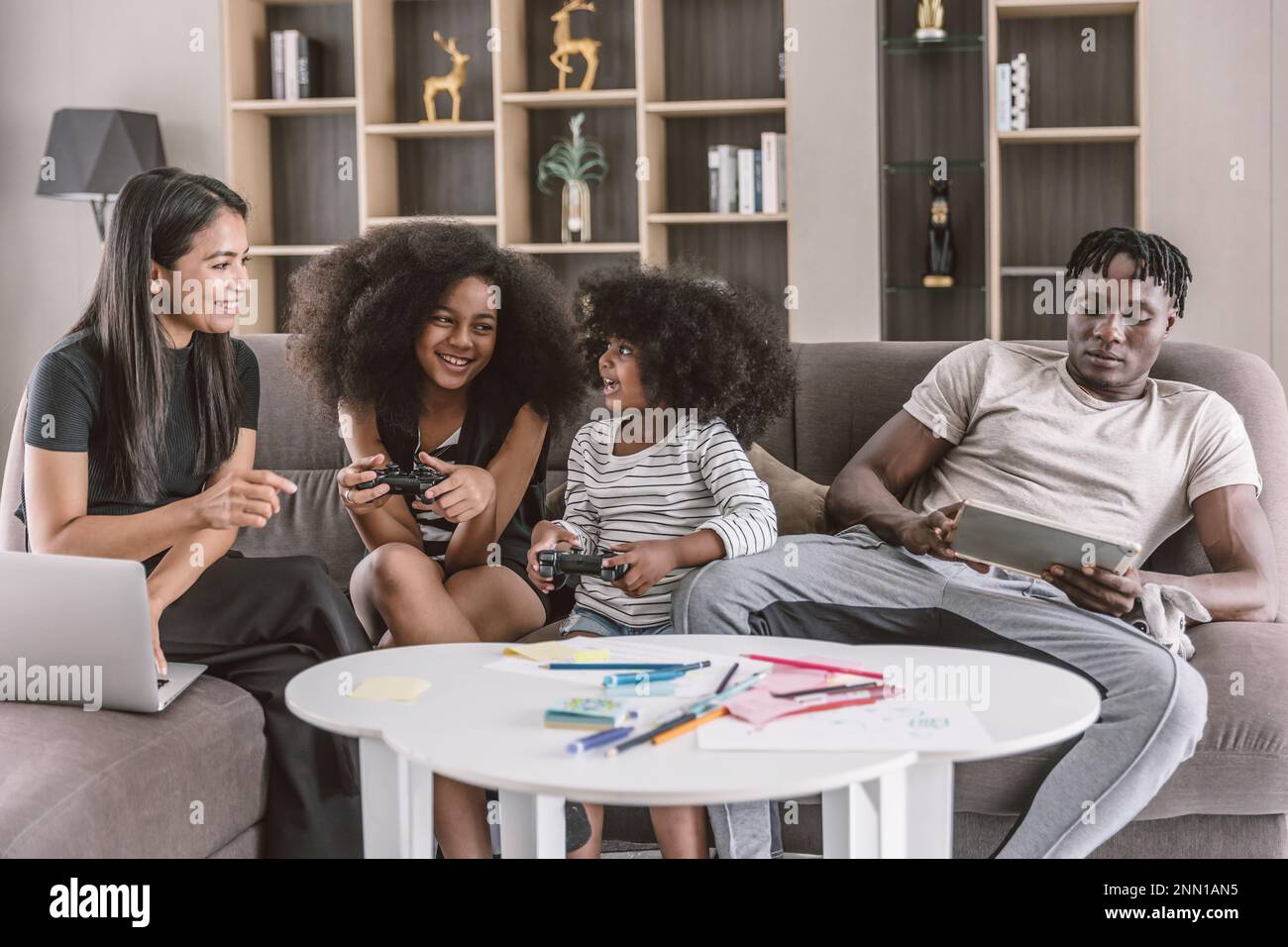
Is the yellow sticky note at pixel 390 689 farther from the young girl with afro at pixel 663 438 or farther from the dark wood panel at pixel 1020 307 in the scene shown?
the dark wood panel at pixel 1020 307

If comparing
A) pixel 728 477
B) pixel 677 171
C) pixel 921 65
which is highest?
pixel 921 65

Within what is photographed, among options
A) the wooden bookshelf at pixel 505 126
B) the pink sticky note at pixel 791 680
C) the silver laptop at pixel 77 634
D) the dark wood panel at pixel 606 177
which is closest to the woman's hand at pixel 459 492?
the silver laptop at pixel 77 634

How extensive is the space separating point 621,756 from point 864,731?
22 centimetres

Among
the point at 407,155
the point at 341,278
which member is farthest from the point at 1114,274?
the point at 407,155

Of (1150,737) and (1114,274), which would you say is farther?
(1114,274)

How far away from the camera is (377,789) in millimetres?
1273

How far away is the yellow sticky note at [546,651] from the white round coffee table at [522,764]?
24 mm

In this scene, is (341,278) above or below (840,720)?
above

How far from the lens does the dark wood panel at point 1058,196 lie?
12.2 feet

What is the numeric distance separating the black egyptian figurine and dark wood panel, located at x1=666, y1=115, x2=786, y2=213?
0.58 meters

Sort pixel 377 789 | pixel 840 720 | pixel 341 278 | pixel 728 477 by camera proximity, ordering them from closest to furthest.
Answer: pixel 840 720, pixel 377 789, pixel 728 477, pixel 341 278

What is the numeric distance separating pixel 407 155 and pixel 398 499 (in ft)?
7.83

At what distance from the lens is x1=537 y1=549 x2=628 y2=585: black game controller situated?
1.63 m
